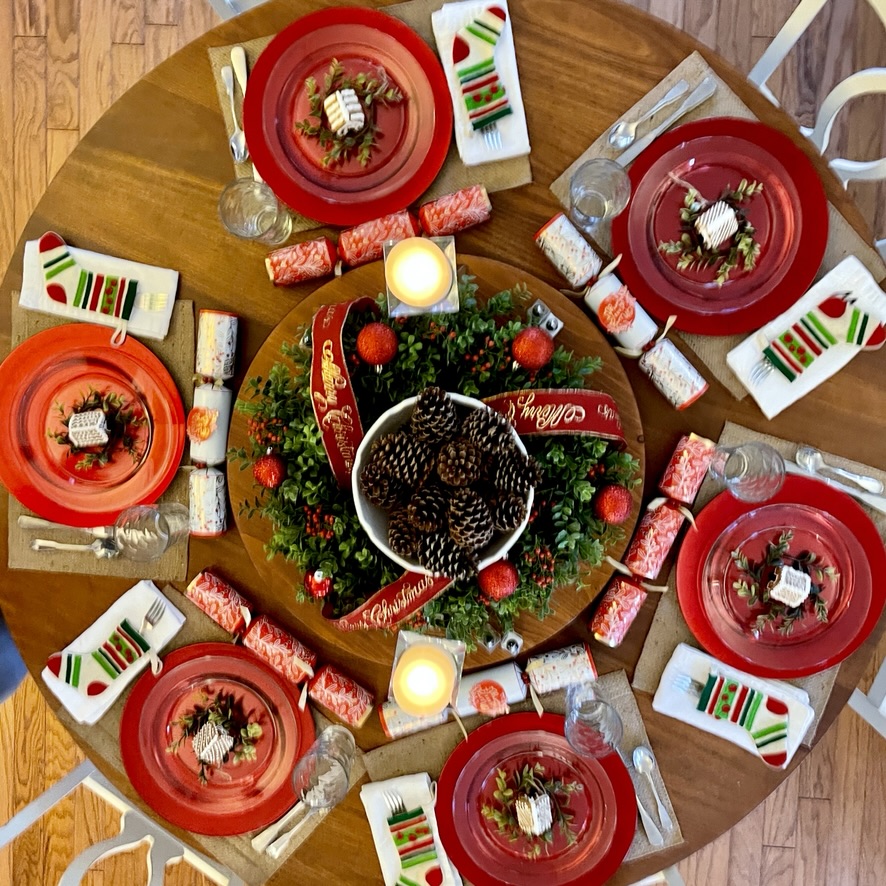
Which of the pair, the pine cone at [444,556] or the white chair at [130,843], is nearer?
the pine cone at [444,556]

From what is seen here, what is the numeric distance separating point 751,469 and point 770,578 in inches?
8.3

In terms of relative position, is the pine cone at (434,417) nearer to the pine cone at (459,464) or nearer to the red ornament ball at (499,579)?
the pine cone at (459,464)

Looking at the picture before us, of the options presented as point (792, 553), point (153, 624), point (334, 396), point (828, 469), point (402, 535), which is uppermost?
point (334, 396)

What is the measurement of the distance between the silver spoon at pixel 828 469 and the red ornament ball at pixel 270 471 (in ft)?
2.71

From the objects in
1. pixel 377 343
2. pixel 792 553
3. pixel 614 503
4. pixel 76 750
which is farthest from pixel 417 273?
pixel 76 750

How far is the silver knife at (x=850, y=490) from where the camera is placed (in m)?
1.23

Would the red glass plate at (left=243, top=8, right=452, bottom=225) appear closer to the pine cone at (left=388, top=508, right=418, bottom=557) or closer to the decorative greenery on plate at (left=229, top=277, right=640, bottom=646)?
the decorative greenery on plate at (left=229, top=277, right=640, bottom=646)

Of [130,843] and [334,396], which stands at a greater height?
[334,396]

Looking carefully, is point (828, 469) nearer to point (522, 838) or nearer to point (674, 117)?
point (674, 117)

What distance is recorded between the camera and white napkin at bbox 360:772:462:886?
1.27m

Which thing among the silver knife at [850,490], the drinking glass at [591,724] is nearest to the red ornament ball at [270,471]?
the drinking glass at [591,724]

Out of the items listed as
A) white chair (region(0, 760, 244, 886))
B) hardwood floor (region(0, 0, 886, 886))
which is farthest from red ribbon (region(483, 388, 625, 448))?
hardwood floor (region(0, 0, 886, 886))

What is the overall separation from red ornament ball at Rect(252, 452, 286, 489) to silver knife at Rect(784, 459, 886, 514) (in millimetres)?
803

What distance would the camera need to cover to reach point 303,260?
1214mm
